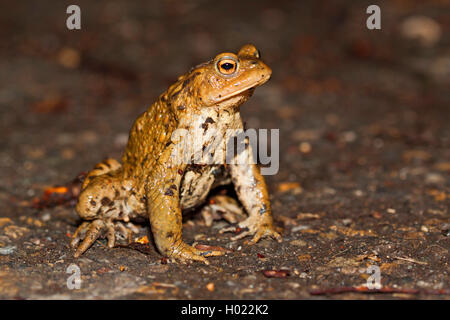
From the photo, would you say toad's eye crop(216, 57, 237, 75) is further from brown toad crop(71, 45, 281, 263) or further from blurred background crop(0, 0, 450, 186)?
blurred background crop(0, 0, 450, 186)

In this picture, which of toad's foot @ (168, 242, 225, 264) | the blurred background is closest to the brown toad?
toad's foot @ (168, 242, 225, 264)

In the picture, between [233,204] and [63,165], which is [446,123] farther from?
[63,165]

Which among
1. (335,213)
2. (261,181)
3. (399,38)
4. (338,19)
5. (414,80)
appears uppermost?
(338,19)

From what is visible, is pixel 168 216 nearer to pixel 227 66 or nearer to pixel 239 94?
pixel 239 94

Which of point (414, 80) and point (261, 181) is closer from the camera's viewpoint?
point (261, 181)

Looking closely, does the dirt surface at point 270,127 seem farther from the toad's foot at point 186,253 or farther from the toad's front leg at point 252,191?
the toad's front leg at point 252,191

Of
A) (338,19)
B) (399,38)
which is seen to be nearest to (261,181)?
(399,38)
